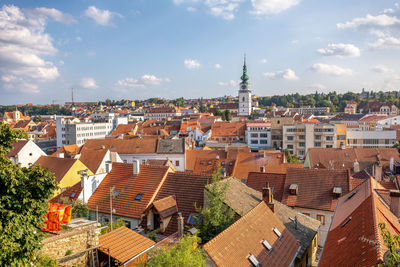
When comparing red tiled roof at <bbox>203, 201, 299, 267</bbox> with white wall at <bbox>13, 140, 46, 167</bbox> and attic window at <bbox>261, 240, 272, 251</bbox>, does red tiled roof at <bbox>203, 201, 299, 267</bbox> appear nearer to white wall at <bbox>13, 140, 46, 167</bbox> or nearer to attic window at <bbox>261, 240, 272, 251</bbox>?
attic window at <bbox>261, 240, 272, 251</bbox>

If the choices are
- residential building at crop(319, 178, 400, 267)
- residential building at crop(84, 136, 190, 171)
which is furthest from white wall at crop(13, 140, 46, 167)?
residential building at crop(319, 178, 400, 267)

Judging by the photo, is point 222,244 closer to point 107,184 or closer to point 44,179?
point 44,179

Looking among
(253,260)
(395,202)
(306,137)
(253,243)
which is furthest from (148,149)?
(306,137)

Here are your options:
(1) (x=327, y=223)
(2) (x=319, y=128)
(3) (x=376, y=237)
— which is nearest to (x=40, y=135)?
(2) (x=319, y=128)

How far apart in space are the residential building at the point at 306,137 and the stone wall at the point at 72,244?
71.1 meters

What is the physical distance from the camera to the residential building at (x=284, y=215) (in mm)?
17828

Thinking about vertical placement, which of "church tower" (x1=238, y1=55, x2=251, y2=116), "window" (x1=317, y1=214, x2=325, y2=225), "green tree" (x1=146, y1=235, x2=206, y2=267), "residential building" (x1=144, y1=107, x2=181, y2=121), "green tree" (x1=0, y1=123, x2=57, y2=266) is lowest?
"window" (x1=317, y1=214, x2=325, y2=225)

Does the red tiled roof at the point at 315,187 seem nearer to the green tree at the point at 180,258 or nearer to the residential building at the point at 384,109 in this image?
the green tree at the point at 180,258

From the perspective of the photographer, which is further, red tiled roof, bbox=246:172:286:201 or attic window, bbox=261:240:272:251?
red tiled roof, bbox=246:172:286:201

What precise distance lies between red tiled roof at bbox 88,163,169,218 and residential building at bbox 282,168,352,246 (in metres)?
11.2

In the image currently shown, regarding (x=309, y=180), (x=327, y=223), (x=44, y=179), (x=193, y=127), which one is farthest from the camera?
(x=193, y=127)

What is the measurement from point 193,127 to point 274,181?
236 feet

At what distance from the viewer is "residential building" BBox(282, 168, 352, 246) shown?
24.7 metres

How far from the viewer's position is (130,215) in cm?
2109
